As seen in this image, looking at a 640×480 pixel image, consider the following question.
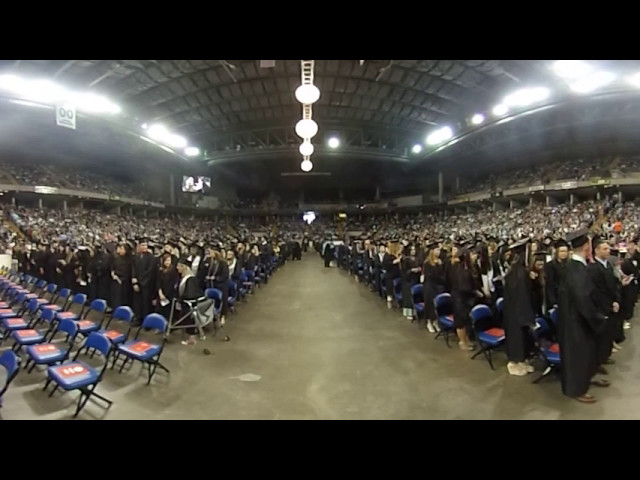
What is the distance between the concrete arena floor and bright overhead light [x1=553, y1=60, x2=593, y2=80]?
365 inches

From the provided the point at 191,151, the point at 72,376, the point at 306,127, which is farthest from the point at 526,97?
the point at 191,151

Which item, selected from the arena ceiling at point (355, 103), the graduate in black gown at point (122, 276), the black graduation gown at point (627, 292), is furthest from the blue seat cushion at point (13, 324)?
the black graduation gown at point (627, 292)

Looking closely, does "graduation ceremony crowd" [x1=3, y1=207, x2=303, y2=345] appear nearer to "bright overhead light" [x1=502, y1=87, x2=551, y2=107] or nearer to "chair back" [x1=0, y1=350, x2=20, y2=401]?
"chair back" [x1=0, y1=350, x2=20, y2=401]

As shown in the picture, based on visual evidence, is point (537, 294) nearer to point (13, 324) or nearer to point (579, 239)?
point (579, 239)

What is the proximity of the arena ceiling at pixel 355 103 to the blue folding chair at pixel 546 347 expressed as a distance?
32.6ft

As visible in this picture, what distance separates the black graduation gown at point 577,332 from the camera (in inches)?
154

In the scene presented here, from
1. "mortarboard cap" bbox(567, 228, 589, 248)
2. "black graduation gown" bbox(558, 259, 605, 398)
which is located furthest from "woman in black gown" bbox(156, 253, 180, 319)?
"mortarboard cap" bbox(567, 228, 589, 248)

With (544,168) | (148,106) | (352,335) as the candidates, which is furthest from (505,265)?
(544,168)

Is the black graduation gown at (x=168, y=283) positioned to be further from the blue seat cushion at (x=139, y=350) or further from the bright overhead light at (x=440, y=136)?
the bright overhead light at (x=440, y=136)

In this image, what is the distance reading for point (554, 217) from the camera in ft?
66.5

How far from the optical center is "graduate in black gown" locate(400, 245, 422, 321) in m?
8.39

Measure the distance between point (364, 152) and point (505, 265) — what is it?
1978 centimetres
